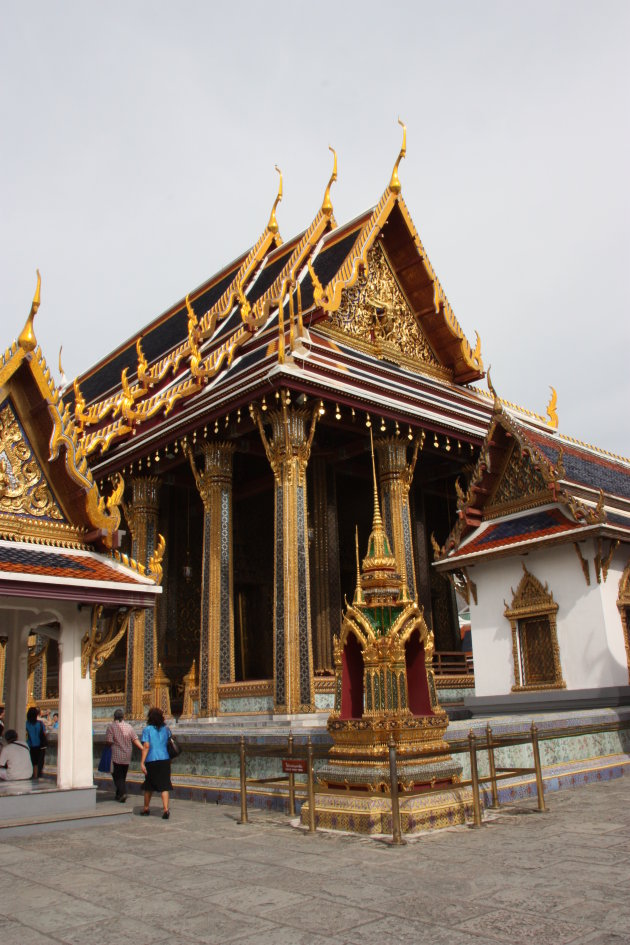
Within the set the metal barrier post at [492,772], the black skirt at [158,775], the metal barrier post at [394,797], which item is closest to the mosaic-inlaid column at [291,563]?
the black skirt at [158,775]

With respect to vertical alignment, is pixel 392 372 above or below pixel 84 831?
above

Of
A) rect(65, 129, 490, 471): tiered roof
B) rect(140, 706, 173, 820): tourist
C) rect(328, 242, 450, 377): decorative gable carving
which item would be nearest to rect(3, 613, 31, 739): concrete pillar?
rect(140, 706, 173, 820): tourist

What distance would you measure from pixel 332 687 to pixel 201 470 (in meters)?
5.08

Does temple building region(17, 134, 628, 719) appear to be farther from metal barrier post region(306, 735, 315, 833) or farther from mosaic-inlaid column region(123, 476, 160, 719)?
metal barrier post region(306, 735, 315, 833)

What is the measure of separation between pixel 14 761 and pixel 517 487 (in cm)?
762

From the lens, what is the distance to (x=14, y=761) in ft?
25.3

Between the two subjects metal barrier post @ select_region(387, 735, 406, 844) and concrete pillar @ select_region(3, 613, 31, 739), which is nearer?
metal barrier post @ select_region(387, 735, 406, 844)

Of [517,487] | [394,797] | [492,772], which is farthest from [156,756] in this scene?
[517,487]

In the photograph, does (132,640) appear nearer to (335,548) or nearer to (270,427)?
(335,548)

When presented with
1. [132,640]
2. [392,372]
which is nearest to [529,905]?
[392,372]

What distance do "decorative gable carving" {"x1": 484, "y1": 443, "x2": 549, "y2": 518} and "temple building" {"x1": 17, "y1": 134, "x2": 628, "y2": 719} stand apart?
1.58 feet

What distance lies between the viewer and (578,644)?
10.2m

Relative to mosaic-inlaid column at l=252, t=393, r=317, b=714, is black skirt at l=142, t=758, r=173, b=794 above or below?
below

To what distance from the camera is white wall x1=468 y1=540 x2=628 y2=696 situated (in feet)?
33.0
